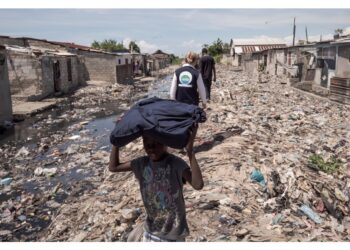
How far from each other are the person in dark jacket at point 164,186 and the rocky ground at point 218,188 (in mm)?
1531

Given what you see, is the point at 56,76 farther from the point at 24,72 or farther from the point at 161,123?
the point at 161,123

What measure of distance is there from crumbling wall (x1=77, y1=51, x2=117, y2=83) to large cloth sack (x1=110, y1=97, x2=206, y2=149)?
24.2 m

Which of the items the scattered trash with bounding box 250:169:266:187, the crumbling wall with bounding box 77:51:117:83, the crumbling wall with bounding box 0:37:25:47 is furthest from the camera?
the crumbling wall with bounding box 77:51:117:83

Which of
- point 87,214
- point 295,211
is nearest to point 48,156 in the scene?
point 87,214

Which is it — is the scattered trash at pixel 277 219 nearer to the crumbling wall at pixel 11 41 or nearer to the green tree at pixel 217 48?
the crumbling wall at pixel 11 41

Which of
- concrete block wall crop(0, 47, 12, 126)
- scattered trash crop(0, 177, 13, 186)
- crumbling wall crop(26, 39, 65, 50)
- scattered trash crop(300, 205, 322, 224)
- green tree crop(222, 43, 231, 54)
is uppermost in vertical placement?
green tree crop(222, 43, 231, 54)

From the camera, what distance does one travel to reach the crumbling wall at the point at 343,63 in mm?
15008

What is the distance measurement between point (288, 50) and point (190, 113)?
24690 mm

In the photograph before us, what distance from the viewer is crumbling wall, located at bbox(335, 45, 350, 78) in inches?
591

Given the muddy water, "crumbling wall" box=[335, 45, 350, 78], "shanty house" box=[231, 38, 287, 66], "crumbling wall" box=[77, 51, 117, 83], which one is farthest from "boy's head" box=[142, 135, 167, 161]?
"shanty house" box=[231, 38, 287, 66]

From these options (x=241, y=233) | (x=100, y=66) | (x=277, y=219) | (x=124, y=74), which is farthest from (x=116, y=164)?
(x=124, y=74)

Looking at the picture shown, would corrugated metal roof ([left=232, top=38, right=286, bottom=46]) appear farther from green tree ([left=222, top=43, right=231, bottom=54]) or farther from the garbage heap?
the garbage heap

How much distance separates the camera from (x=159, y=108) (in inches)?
85.9

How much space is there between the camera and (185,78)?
18.0ft
